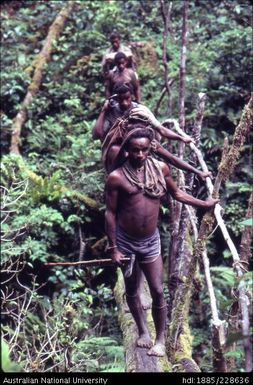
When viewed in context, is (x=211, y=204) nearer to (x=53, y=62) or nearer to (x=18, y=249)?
(x=18, y=249)

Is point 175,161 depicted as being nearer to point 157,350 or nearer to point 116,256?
point 116,256

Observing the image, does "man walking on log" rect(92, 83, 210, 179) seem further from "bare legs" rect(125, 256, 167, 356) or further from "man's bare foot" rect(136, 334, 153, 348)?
"man's bare foot" rect(136, 334, 153, 348)

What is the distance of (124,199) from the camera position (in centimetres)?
519

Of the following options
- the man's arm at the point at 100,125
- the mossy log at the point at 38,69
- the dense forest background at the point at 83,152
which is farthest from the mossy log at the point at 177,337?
the mossy log at the point at 38,69

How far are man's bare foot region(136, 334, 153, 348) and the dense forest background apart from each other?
630 mm

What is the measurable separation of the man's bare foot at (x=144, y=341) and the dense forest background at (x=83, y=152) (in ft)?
2.07

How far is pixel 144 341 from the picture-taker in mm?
5512

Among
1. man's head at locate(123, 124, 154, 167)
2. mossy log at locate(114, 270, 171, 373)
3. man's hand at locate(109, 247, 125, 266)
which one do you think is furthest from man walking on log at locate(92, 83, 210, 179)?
mossy log at locate(114, 270, 171, 373)

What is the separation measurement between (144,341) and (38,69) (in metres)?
8.13

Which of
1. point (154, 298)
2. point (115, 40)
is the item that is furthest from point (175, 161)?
point (115, 40)

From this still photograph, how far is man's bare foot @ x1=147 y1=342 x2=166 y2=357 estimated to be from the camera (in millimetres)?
5246

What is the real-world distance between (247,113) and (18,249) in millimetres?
4133

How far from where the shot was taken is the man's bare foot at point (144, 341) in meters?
5.49
